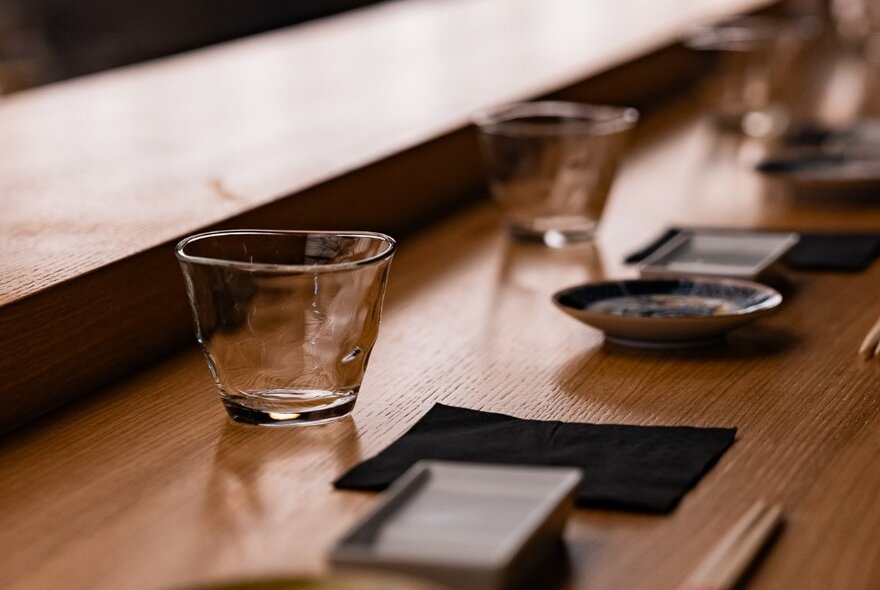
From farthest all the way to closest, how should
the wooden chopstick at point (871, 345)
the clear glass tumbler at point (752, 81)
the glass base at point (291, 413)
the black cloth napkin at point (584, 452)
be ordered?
the clear glass tumbler at point (752, 81), the wooden chopstick at point (871, 345), the glass base at point (291, 413), the black cloth napkin at point (584, 452)

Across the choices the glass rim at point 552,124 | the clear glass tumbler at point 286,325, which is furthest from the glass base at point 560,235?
the clear glass tumbler at point 286,325

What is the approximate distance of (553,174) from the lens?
159 cm

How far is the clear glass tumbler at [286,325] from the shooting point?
37.1 inches

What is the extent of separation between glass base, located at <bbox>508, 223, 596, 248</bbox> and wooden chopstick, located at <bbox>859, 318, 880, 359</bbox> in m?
0.51

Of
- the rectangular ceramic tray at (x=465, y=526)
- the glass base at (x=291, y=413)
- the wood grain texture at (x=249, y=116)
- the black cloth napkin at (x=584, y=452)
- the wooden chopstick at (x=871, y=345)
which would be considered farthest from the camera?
the wood grain texture at (x=249, y=116)

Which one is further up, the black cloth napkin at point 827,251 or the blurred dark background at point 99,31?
the blurred dark background at point 99,31

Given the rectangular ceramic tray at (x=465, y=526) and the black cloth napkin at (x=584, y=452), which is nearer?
the rectangular ceramic tray at (x=465, y=526)

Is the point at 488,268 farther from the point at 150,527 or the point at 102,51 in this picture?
the point at 102,51

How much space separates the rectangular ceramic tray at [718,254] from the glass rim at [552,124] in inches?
6.2

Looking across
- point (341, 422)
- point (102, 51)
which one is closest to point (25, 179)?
point (341, 422)

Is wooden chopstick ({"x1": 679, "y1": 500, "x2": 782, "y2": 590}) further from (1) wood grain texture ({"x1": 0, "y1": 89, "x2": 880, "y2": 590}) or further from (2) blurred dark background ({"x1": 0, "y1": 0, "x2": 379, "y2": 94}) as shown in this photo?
(2) blurred dark background ({"x1": 0, "y1": 0, "x2": 379, "y2": 94})

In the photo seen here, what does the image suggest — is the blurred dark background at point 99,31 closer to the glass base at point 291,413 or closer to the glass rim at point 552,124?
the glass rim at point 552,124

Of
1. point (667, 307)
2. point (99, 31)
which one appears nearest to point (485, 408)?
point (667, 307)

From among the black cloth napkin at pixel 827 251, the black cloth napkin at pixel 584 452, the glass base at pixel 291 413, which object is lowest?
the black cloth napkin at pixel 827 251
